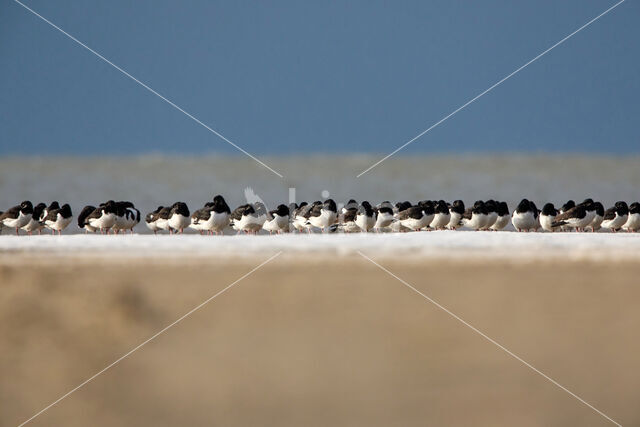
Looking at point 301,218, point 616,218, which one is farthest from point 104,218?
point 616,218

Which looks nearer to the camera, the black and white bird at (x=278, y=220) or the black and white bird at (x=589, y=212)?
the black and white bird at (x=589, y=212)

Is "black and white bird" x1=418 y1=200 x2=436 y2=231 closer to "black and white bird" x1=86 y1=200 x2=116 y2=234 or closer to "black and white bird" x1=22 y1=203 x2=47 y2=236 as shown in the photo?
"black and white bird" x1=86 y1=200 x2=116 y2=234

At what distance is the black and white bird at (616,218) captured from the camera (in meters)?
19.6

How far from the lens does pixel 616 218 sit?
64.5ft

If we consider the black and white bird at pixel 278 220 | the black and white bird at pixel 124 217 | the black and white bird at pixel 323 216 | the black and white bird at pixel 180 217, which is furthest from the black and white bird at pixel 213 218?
the black and white bird at pixel 323 216

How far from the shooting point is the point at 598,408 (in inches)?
224

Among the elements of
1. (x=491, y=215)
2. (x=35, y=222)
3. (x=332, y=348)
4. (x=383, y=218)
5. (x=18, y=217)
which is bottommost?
(x=332, y=348)

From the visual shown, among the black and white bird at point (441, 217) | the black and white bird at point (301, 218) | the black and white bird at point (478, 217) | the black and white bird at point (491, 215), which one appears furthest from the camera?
the black and white bird at point (301, 218)

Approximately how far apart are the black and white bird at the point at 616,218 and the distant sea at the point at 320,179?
26.3m

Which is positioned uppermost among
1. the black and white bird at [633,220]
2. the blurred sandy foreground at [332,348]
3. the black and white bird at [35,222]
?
the black and white bird at [633,220]

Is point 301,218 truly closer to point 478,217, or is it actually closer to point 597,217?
point 478,217

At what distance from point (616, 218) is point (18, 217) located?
12.1m

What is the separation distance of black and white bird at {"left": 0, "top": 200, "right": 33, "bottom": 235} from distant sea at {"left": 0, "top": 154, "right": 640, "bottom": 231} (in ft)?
78.6

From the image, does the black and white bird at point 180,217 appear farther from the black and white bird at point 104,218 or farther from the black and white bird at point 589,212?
the black and white bird at point 589,212
